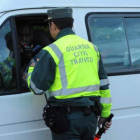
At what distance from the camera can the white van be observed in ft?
10.7

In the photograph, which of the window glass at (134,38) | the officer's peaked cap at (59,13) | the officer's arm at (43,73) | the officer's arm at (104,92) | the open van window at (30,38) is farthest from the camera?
the window glass at (134,38)

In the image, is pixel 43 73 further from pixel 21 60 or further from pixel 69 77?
pixel 21 60

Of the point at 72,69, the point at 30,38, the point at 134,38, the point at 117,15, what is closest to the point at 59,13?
the point at 72,69

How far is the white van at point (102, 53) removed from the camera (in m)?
3.26

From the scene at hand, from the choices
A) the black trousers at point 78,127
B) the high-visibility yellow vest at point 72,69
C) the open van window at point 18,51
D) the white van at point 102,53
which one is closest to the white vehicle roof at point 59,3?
the white van at point 102,53

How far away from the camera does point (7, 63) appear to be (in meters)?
3.30

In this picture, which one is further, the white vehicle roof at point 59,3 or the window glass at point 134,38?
the window glass at point 134,38

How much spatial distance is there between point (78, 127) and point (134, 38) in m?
1.52

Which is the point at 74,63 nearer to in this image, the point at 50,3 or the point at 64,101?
the point at 64,101

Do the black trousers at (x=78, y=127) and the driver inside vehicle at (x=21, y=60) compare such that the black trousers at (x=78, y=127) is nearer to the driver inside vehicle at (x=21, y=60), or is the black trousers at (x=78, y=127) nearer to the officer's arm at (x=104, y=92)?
the officer's arm at (x=104, y=92)

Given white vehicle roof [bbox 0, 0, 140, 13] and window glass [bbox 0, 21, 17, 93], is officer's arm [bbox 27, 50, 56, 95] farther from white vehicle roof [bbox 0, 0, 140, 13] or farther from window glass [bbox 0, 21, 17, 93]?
white vehicle roof [bbox 0, 0, 140, 13]

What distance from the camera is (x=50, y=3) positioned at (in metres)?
3.44

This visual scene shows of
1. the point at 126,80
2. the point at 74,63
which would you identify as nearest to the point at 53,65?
the point at 74,63

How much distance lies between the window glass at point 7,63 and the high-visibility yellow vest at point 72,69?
0.56m
